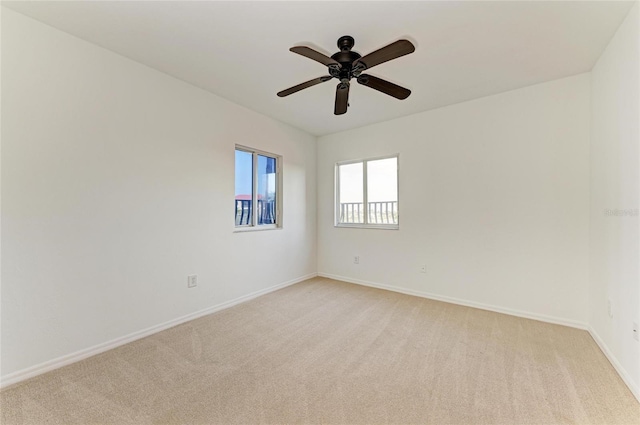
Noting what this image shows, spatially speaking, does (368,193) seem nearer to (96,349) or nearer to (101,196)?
(101,196)

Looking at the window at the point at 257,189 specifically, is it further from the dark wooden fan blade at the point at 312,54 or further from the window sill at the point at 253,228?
the dark wooden fan blade at the point at 312,54

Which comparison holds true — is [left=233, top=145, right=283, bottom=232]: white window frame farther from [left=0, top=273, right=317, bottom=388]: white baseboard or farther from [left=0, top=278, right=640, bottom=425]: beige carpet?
[left=0, top=278, right=640, bottom=425]: beige carpet

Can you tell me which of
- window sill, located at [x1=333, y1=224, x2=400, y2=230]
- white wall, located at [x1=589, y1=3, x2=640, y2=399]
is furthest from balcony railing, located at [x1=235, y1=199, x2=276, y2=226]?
white wall, located at [x1=589, y1=3, x2=640, y2=399]

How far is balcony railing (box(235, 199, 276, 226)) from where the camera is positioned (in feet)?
11.7

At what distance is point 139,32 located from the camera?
2068 millimetres

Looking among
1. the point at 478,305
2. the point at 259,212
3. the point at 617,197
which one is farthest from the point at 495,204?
the point at 259,212

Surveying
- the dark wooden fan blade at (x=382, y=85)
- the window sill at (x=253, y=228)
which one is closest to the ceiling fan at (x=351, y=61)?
the dark wooden fan blade at (x=382, y=85)

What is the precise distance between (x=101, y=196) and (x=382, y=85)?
249cm

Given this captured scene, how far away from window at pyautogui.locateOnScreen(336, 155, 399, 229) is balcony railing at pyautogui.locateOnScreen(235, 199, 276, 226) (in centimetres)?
118

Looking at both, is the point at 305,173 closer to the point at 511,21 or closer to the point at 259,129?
the point at 259,129

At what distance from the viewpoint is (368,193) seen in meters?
4.32

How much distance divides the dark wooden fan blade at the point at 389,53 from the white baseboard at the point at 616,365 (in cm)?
254

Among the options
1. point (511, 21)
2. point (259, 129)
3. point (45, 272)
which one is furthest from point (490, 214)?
point (45, 272)

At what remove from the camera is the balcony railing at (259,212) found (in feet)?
11.7
